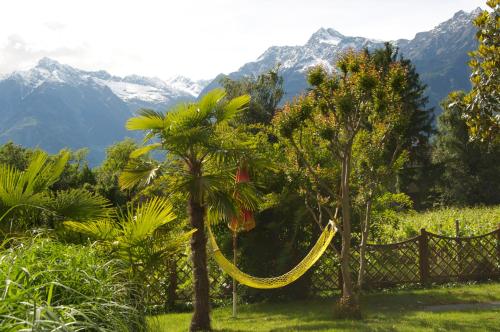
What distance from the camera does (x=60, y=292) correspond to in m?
3.38

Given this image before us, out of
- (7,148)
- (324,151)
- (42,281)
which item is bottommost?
(42,281)

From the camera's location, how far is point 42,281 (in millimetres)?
3215

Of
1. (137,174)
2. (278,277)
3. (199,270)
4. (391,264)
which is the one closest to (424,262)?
(391,264)

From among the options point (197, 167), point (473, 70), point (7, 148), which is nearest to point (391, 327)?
point (197, 167)

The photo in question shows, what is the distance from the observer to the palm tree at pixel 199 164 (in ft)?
25.0

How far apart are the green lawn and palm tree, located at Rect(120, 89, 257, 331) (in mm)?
1057

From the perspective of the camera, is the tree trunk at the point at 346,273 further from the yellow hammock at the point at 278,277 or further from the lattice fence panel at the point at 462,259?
the lattice fence panel at the point at 462,259

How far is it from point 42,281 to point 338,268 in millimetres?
8625

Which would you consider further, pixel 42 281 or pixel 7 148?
pixel 7 148

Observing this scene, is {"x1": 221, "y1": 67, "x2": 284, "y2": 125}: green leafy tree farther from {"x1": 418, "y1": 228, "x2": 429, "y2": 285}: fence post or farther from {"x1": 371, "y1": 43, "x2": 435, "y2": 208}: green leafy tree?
{"x1": 418, "y1": 228, "x2": 429, "y2": 285}: fence post

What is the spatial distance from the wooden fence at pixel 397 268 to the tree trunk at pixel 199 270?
10.0 feet

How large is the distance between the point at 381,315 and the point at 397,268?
3.08 meters

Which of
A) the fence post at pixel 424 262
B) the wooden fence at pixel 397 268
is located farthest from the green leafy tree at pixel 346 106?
the fence post at pixel 424 262

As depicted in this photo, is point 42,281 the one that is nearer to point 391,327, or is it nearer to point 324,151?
point 391,327
